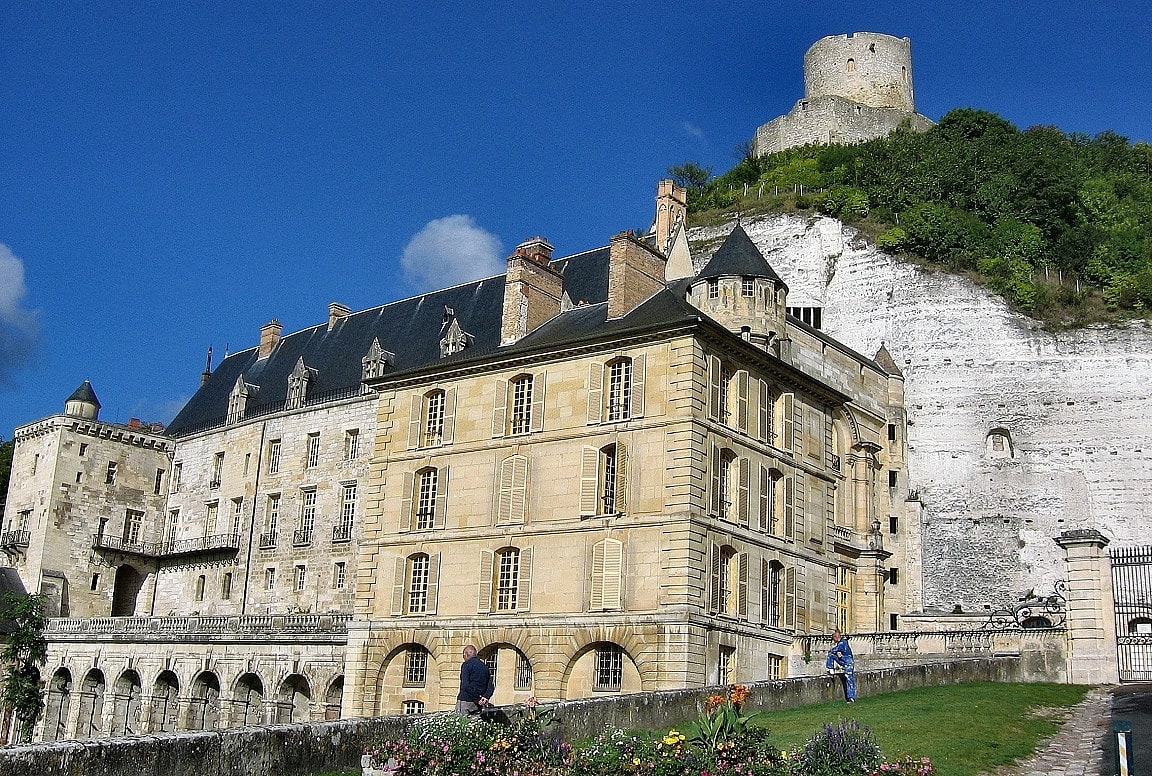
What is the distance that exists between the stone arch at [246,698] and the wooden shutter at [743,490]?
18.3 metres

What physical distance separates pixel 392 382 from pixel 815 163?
28.3 m

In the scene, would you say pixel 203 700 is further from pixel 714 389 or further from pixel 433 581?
pixel 714 389

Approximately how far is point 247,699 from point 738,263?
69.1 feet

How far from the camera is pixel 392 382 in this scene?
110ft

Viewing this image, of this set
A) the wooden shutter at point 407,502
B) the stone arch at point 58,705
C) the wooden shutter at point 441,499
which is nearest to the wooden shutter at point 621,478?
the wooden shutter at point 441,499

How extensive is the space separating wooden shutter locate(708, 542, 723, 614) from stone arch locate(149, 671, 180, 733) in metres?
22.4

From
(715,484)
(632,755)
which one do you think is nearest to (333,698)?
(715,484)

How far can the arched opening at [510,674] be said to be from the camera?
93.0ft

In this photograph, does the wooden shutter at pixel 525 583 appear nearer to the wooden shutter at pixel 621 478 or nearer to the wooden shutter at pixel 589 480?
the wooden shutter at pixel 589 480

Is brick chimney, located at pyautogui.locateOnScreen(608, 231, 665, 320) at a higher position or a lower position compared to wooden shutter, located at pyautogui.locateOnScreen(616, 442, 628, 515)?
higher

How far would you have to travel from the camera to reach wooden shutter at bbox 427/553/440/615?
30.3 metres

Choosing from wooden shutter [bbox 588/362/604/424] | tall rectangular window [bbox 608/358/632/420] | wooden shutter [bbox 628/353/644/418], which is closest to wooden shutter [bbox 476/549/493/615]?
wooden shutter [bbox 588/362/604/424]

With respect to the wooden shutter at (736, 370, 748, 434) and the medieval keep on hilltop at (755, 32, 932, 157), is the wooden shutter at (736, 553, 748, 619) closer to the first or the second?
the wooden shutter at (736, 370, 748, 434)

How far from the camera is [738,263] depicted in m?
34.1
